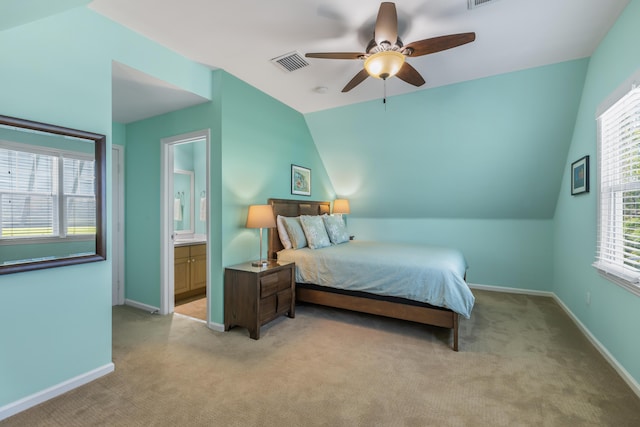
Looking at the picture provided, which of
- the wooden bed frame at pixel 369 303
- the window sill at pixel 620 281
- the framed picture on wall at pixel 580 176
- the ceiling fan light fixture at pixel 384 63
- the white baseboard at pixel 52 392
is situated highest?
Answer: the ceiling fan light fixture at pixel 384 63

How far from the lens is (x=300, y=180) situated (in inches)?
169

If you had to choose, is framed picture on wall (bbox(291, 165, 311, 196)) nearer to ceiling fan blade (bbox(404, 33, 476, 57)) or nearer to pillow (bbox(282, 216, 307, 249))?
pillow (bbox(282, 216, 307, 249))

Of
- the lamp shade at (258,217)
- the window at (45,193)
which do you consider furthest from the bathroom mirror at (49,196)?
the lamp shade at (258,217)

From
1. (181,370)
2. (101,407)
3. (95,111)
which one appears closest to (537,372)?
(181,370)

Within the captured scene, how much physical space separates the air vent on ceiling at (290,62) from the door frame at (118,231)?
2.48 metres

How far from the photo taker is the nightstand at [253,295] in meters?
2.78

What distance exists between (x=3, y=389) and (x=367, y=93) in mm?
4083

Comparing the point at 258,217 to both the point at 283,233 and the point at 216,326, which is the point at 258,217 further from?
the point at 216,326

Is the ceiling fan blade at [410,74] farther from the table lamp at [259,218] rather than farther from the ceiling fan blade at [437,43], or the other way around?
the table lamp at [259,218]

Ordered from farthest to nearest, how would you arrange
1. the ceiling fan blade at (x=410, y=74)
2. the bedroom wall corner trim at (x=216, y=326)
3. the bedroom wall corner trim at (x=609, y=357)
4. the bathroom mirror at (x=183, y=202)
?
1. the bathroom mirror at (x=183, y=202)
2. the bedroom wall corner trim at (x=216, y=326)
3. the ceiling fan blade at (x=410, y=74)
4. the bedroom wall corner trim at (x=609, y=357)

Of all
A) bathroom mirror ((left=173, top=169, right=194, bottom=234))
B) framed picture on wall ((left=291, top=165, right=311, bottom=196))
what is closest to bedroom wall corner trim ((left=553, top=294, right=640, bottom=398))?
framed picture on wall ((left=291, top=165, right=311, bottom=196))

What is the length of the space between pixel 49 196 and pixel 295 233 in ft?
7.68

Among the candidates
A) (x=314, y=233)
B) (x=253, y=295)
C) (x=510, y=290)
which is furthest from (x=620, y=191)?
(x=253, y=295)

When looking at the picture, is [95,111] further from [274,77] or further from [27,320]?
[274,77]
